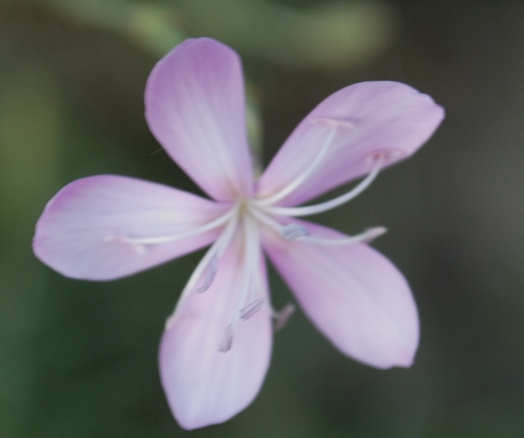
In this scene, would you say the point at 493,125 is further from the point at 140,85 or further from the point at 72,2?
the point at 72,2

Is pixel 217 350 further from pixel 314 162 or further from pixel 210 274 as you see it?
pixel 314 162

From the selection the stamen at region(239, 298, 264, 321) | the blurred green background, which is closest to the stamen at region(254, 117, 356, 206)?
the stamen at region(239, 298, 264, 321)

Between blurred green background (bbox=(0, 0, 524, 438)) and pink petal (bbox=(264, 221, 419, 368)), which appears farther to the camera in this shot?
blurred green background (bbox=(0, 0, 524, 438))

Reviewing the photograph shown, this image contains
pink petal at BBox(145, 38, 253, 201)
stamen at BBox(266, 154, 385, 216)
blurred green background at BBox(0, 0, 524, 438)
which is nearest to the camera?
pink petal at BBox(145, 38, 253, 201)

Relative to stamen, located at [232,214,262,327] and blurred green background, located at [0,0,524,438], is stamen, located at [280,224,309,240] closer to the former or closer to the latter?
stamen, located at [232,214,262,327]

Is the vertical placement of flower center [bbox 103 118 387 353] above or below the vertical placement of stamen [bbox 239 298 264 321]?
above

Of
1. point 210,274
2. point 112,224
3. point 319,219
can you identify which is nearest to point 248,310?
point 210,274
